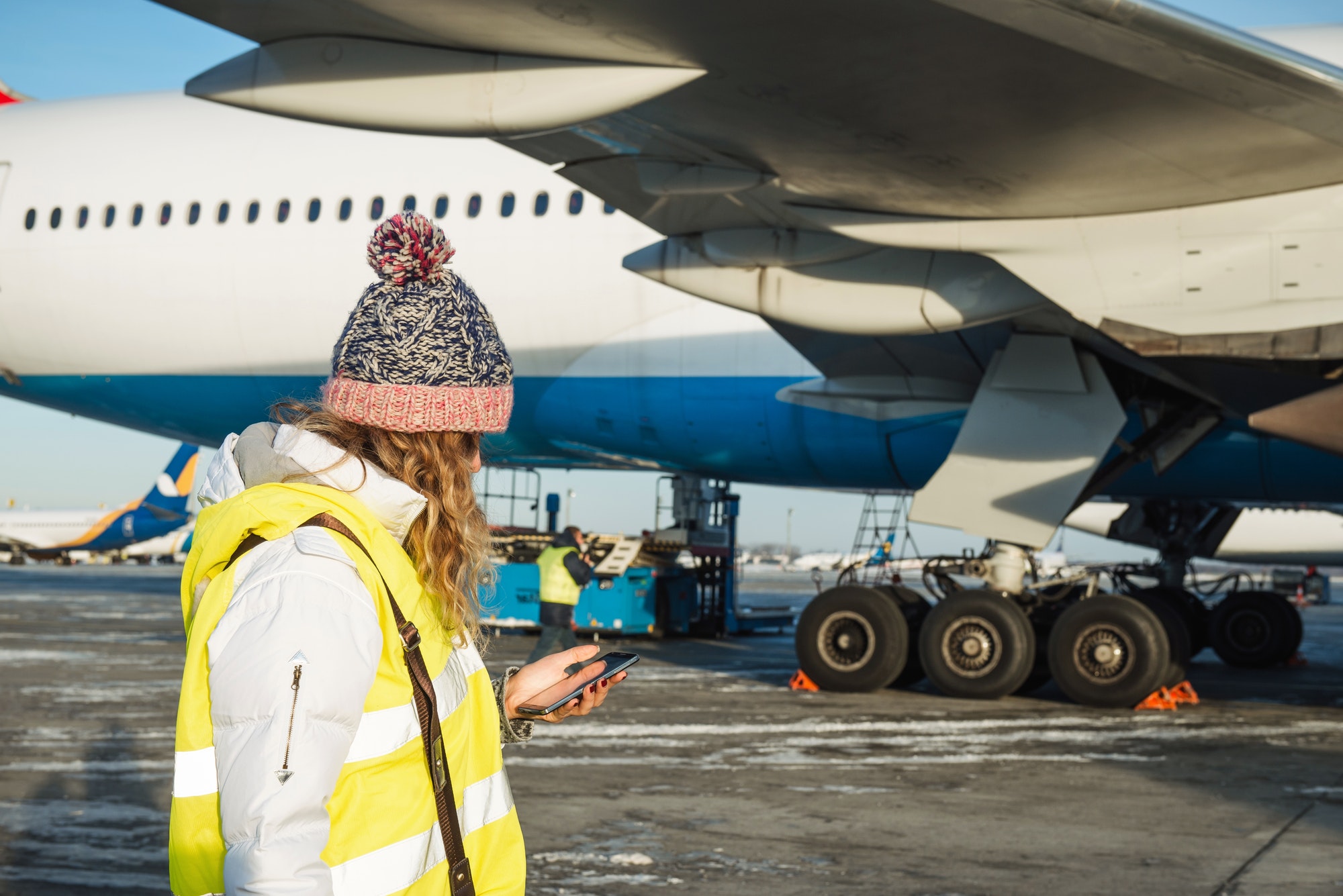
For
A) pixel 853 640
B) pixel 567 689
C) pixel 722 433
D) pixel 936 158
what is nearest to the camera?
pixel 567 689

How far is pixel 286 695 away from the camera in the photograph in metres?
1.45

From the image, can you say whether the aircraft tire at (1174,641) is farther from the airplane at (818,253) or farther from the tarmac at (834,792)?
the tarmac at (834,792)

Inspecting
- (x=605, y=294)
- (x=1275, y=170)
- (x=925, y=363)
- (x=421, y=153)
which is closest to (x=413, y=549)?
(x=1275, y=170)

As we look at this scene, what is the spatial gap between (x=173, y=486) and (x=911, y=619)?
52.6 metres

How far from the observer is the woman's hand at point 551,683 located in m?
2.06

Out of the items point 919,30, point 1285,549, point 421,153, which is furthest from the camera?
point 1285,549

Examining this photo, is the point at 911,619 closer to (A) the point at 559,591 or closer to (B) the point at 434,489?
(A) the point at 559,591

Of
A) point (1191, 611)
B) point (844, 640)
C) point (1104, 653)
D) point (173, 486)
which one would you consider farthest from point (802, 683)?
point (173, 486)

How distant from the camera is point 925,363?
10914 millimetres

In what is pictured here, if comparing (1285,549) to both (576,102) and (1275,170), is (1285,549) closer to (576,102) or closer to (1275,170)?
(1275,170)

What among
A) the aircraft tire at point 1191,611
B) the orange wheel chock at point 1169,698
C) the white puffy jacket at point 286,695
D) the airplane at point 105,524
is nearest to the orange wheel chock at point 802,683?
the orange wheel chock at point 1169,698

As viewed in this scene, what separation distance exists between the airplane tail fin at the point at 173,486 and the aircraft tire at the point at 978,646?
52343 mm

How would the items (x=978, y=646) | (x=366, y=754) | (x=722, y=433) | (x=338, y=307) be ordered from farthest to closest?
(x=338, y=307) → (x=722, y=433) → (x=978, y=646) → (x=366, y=754)

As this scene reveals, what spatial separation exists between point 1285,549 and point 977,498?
29.8m
